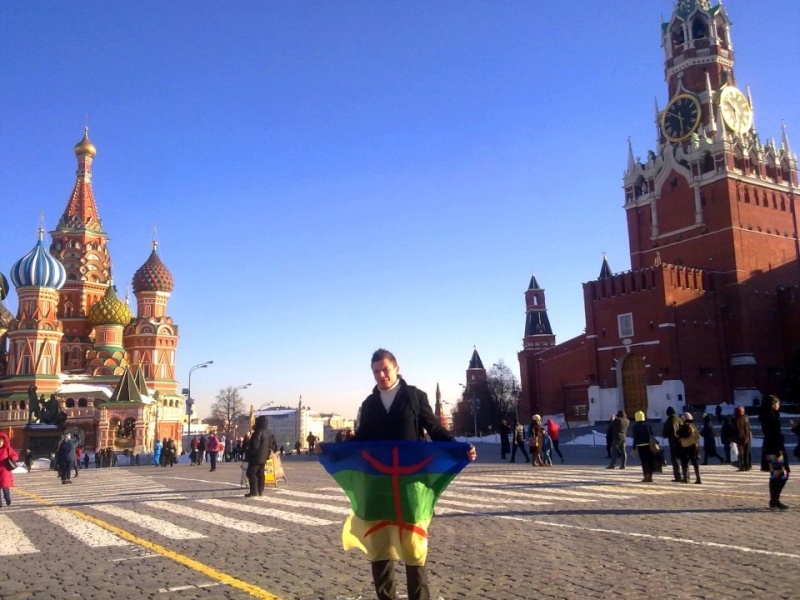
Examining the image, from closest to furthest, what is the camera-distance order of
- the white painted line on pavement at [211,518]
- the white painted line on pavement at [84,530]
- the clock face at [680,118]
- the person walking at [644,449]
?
the white painted line on pavement at [84,530]
the white painted line on pavement at [211,518]
the person walking at [644,449]
the clock face at [680,118]

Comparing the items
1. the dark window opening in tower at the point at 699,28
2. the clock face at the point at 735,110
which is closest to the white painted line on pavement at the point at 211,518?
the clock face at the point at 735,110

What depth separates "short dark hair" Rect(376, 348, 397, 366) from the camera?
501 centimetres

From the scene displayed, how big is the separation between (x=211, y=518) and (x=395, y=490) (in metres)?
6.68

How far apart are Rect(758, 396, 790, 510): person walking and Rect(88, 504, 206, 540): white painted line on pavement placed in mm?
7488

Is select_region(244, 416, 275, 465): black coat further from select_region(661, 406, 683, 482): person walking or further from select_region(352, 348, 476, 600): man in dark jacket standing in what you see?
select_region(352, 348, 476, 600): man in dark jacket standing

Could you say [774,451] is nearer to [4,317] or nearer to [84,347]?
[84,347]

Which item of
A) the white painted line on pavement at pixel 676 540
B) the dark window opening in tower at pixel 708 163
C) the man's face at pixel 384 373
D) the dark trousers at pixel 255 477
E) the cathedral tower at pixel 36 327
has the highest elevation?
the dark window opening in tower at pixel 708 163

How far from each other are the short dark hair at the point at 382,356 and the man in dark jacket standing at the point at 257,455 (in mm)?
8996

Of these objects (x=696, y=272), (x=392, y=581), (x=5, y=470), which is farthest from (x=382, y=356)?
(x=696, y=272)

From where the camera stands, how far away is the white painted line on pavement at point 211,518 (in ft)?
30.0

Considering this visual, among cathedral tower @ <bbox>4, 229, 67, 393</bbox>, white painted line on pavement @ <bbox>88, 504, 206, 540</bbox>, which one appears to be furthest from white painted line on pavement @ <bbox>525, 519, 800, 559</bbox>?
cathedral tower @ <bbox>4, 229, 67, 393</bbox>

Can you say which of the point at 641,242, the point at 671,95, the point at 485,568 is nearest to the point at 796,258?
the point at 641,242

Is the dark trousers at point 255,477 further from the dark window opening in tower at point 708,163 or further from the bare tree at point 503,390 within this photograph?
the bare tree at point 503,390

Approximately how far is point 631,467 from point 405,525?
16760mm
